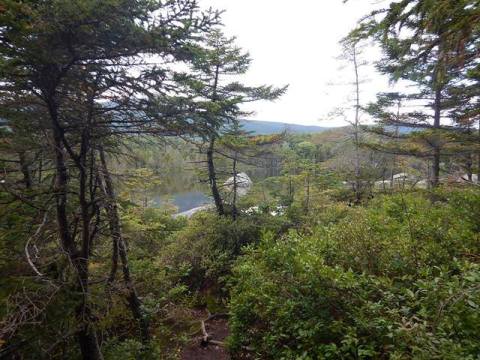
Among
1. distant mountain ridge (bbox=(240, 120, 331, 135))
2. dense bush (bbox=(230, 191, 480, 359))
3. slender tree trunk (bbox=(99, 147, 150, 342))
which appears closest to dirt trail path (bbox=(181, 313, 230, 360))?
slender tree trunk (bbox=(99, 147, 150, 342))

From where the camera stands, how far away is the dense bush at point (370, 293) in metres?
2.56

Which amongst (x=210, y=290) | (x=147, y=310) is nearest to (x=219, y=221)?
(x=210, y=290)

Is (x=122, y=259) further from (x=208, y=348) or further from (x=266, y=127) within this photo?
(x=266, y=127)

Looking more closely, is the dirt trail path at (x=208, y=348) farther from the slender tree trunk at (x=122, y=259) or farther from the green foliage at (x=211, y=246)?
the green foliage at (x=211, y=246)

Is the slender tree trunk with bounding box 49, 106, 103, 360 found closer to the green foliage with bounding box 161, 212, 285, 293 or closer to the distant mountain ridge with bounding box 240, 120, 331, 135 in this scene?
the green foliage with bounding box 161, 212, 285, 293

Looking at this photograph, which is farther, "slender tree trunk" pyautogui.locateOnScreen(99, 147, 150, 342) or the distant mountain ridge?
the distant mountain ridge

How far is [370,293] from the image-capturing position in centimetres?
367

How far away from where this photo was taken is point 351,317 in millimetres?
3412

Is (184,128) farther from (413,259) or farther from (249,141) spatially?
(249,141)

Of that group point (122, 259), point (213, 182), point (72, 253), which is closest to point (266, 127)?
point (213, 182)

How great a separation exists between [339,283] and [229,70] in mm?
8604

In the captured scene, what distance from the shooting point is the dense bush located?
2561 millimetres

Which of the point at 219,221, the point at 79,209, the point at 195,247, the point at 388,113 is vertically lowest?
the point at 195,247

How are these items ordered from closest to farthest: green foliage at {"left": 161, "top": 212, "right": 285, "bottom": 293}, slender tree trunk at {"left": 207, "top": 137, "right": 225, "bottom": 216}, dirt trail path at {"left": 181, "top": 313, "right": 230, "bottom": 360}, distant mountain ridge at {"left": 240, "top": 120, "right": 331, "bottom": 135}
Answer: dirt trail path at {"left": 181, "top": 313, "right": 230, "bottom": 360} < green foliage at {"left": 161, "top": 212, "right": 285, "bottom": 293} < slender tree trunk at {"left": 207, "top": 137, "right": 225, "bottom": 216} < distant mountain ridge at {"left": 240, "top": 120, "right": 331, "bottom": 135}
